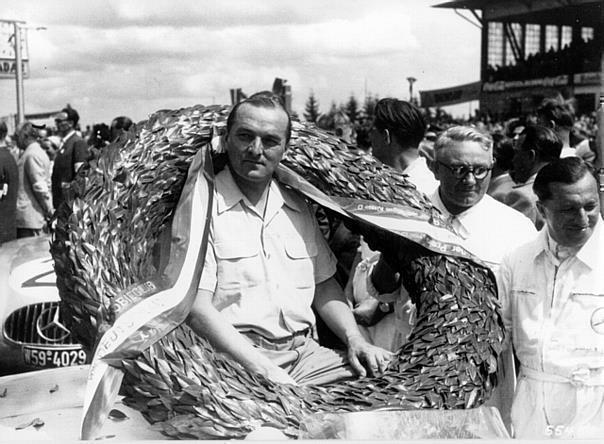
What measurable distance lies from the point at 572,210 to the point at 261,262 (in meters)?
0.94

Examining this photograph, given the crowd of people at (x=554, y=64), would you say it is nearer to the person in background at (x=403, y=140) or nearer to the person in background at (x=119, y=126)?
the person in background at (x=403, y=140)

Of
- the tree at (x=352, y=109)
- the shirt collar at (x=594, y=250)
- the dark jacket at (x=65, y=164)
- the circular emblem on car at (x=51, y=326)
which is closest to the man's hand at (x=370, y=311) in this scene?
the tree at (x=352, y=109)

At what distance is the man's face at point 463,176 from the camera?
2.81 metres

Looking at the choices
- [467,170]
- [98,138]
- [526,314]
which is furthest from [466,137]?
[98,138]

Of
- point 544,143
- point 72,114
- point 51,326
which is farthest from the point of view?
point 51,326

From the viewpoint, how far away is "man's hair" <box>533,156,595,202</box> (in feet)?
7.98

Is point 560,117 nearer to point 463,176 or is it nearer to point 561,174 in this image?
point 463,176

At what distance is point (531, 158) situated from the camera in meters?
3.45

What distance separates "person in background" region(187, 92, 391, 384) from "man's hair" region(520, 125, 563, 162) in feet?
3.65

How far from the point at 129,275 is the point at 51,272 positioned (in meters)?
2.25

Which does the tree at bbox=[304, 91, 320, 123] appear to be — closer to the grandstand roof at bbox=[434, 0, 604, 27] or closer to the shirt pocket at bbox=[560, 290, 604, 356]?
the grandstand roof at bbox=[434, 0, 604, 27]

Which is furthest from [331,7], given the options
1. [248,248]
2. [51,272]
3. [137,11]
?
[51,272]

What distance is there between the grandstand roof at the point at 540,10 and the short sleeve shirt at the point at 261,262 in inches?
32.3

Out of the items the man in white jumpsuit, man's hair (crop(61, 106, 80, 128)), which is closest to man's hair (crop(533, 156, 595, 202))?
the man in white jumpsuit
